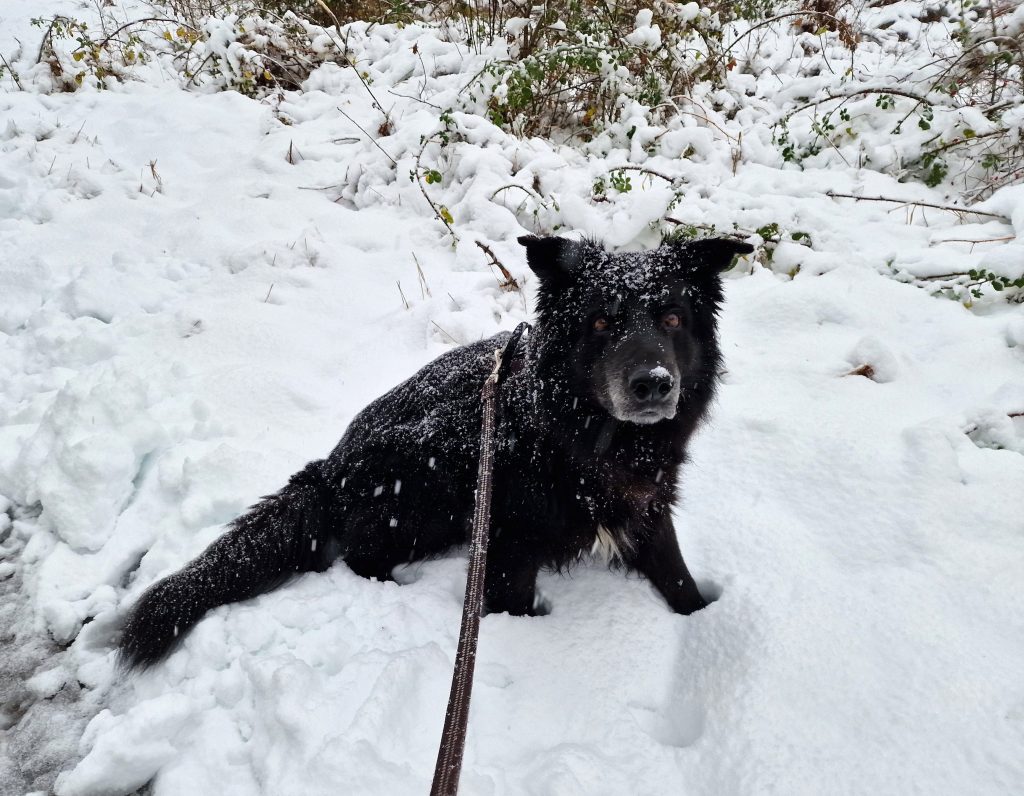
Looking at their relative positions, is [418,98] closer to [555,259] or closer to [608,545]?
[555,259]

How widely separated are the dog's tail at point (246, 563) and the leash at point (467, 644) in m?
0.96

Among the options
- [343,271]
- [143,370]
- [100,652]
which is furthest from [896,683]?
[343,271]

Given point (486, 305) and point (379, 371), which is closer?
point (379, 371)

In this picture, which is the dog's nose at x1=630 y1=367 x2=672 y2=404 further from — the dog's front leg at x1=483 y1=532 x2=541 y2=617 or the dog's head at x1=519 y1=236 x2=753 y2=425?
the dog's front leg at x1=483 y1=532 x2=541 y2=617

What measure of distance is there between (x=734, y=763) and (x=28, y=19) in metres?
13.3

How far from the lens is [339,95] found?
7.14 metres

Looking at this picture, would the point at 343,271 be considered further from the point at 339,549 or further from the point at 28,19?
the point at 28,19

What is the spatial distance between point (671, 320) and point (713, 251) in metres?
0.35

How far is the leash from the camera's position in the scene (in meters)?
1.23

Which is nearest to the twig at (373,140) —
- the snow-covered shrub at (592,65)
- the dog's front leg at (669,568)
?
the snow-covered shrub at (592,65)

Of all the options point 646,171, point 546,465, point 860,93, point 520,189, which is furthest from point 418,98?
point 546,465

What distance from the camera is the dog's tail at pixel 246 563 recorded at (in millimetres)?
2102

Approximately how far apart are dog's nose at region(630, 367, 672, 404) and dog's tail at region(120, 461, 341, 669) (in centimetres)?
145

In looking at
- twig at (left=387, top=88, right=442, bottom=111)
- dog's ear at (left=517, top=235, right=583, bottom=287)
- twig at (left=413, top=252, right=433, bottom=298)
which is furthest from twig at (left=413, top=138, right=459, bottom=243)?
dog's ear at (left=517, top=235, right=583, bottom=287)
